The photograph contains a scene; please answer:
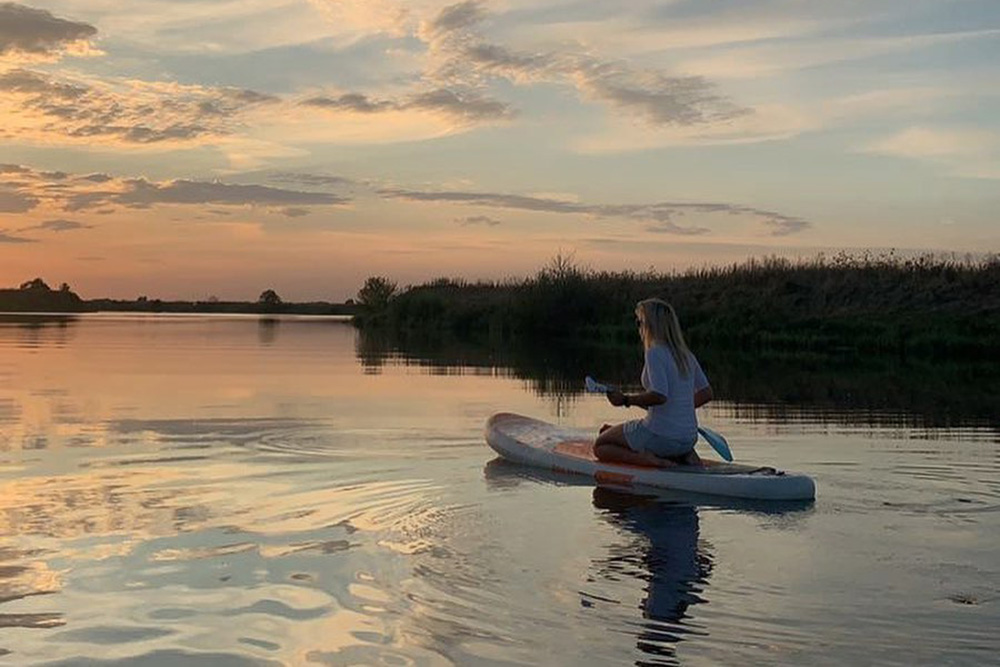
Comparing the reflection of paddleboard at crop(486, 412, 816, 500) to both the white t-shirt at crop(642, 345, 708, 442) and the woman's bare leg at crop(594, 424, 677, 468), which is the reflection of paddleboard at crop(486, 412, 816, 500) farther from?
the white t-shirt at crop(642, 345, 708, 442)

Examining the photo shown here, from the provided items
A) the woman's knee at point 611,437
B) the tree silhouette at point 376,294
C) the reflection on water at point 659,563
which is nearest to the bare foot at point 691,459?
the woman's knee at point 611,437

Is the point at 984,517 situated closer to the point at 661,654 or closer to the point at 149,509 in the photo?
the point at 661,654

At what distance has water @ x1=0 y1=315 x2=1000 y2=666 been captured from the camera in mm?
5113

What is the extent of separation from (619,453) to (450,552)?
353 cm

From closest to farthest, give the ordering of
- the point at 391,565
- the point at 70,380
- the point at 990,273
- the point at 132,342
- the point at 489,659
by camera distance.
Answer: the point at 489,659
the point at 391,565
the point at 70,380
the point at 132,342
the point at 990,273

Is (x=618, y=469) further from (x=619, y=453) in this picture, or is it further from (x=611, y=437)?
(x=611, y=437)

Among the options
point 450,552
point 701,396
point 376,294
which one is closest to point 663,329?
point 701,396

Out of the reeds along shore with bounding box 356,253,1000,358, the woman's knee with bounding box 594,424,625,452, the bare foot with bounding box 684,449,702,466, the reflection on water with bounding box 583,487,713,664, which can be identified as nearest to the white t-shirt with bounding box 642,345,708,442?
the bare foot with bounding box 684,449,702,466

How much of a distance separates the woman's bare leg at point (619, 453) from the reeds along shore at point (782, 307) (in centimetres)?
2307

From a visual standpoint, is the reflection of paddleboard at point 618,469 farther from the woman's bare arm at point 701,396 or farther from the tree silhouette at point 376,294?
the tree silhouette at point 376,294

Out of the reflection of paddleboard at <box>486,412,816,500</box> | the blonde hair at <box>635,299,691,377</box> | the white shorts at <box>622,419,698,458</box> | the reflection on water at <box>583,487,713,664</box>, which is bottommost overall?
the reflection on water at <box>583,487,713,664</box>

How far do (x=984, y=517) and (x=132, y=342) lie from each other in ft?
97.7

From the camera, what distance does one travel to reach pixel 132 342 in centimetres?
3425

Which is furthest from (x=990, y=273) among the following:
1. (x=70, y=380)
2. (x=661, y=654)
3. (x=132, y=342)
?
(x=661, y=654)
